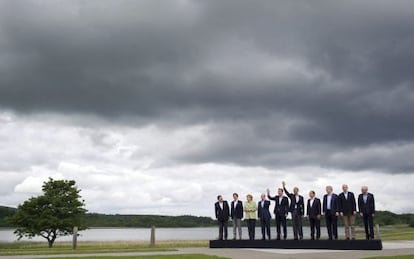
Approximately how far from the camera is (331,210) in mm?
20547

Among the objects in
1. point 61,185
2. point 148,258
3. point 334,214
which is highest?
point 61,185

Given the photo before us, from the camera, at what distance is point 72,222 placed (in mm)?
41000

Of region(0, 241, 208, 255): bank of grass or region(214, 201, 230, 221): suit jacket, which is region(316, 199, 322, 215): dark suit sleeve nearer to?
region(214, 201, 230, 221): suit jacket

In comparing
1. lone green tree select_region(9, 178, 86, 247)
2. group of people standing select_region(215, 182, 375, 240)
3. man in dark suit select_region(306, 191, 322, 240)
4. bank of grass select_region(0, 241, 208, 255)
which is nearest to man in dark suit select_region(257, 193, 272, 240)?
group of people standing select_region(215, 182, 375, 240)

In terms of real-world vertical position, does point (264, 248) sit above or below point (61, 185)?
below

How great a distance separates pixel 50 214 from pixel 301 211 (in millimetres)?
25714

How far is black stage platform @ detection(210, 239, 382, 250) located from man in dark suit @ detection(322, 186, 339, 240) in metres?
0.72

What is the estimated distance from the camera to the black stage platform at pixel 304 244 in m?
19.3

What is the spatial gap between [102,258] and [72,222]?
2458 centimetres

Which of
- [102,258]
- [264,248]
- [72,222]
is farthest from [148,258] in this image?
[72,222]

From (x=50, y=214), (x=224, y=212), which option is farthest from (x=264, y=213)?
(x=50, y=214)

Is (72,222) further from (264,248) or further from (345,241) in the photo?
(345,241)

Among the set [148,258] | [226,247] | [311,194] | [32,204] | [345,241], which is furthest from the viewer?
[32,204]

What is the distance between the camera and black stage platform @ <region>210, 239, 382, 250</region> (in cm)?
1927
